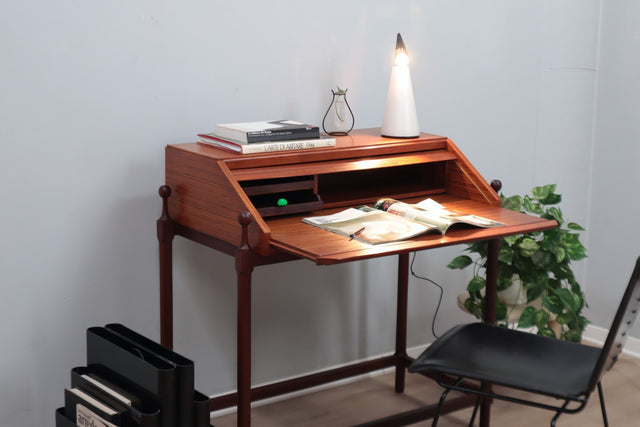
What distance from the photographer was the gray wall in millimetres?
2189

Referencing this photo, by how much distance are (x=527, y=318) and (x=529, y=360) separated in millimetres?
746

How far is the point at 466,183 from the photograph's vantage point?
2389 millimetres

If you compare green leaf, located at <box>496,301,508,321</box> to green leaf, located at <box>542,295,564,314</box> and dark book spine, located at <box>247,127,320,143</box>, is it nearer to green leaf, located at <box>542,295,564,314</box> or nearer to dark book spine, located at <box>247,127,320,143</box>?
green leaf, located at <box>542,295,564,314</box>

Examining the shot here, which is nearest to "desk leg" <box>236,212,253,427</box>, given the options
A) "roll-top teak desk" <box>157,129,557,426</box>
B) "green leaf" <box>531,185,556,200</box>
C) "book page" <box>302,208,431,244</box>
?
"roll-top teak desk" <box>157,129,557,426</box>

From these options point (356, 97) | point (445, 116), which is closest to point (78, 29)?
point (356, 97)

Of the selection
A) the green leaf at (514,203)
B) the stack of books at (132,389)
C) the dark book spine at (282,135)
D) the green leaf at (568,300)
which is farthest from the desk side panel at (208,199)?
the green leaf at (568,300)

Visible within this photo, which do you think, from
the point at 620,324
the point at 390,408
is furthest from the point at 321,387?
the point at 620,324

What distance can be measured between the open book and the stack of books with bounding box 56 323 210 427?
498 mm

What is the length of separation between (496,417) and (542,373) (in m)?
0.84

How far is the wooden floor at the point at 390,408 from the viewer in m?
2.64

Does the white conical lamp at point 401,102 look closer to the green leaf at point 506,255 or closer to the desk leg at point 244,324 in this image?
the green leaf at point 506,255

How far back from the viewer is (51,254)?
224cm

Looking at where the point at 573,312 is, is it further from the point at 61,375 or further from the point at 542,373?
the point at 61,375

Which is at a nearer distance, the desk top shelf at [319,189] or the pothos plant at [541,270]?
the desk top shelf at [319,189]
